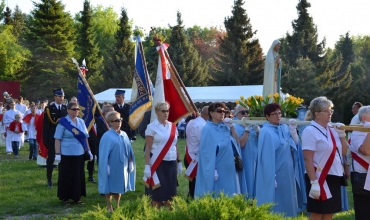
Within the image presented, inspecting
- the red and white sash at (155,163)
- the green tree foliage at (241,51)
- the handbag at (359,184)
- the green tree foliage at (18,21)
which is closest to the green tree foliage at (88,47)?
the green tree foliage at (241,51)

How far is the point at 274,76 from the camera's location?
923 centimetres

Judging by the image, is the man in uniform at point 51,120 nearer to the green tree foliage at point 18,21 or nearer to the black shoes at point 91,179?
the black shoes at point 91,179

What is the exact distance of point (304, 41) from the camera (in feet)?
146

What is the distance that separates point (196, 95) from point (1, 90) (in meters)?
24.6

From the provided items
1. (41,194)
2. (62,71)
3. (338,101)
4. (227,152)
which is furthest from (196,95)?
(62,71)

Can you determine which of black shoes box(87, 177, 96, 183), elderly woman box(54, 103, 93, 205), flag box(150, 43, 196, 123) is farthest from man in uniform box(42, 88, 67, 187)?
flag box(150, 43, 196, 123)

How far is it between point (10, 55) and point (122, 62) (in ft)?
38.3

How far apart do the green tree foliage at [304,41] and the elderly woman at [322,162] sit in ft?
129

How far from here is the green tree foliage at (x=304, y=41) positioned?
44.4m

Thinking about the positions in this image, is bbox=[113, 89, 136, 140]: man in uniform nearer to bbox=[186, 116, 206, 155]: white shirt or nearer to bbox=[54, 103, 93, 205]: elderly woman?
bbox=[54, 103, 93, 205]: elderly woman

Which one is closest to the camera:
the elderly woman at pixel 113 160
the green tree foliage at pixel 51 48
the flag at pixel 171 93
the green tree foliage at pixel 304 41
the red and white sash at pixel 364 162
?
the red and white sash at pixel 364 162

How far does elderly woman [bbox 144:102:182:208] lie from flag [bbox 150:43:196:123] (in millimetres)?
1427

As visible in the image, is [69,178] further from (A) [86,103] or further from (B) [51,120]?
(A) [86,103]

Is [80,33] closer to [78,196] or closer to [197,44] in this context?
[197,44]
